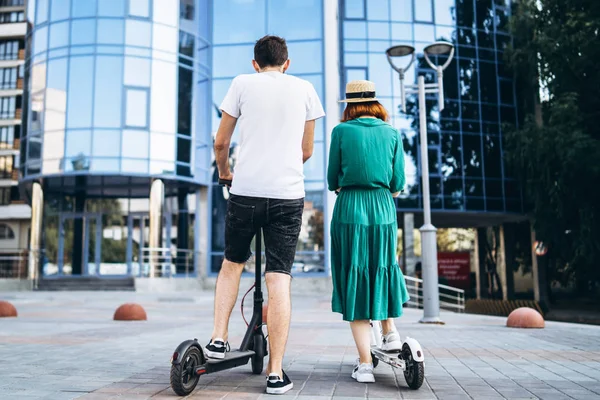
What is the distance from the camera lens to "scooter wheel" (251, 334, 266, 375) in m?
3.95

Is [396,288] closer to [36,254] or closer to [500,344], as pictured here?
[500,344]

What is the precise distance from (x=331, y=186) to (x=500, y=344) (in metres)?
3.60

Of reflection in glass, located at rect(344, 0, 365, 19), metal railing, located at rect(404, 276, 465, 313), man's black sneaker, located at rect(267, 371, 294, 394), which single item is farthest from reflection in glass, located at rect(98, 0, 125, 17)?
man's black sneaker, located at rect(267, 371, 294, 394)

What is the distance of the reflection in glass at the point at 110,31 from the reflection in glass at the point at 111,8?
0.26 metres

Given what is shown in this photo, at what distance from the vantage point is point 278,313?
11.7 feet

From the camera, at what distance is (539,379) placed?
4.02m

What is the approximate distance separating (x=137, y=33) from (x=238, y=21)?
16.1 feet

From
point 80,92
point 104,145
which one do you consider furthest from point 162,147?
point 80,92

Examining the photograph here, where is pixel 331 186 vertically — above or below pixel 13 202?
below

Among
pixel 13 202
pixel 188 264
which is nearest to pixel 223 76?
pixel 188 264

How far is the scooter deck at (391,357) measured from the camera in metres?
3.71

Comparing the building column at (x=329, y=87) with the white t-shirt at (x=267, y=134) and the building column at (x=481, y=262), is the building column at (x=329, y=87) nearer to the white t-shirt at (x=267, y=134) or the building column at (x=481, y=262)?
the building column at (x=481, y=262)

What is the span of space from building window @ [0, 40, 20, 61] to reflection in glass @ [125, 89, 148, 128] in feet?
92.9

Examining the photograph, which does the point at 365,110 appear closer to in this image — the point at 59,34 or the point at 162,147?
the point at 162,147
